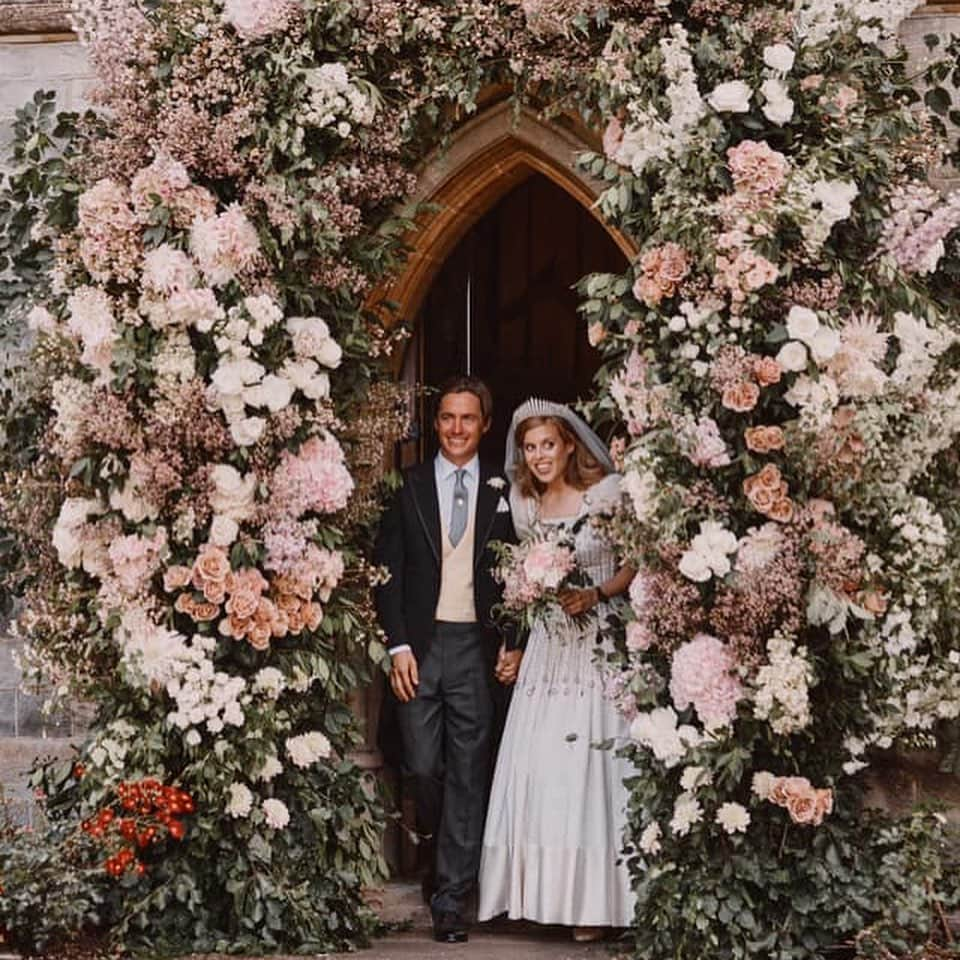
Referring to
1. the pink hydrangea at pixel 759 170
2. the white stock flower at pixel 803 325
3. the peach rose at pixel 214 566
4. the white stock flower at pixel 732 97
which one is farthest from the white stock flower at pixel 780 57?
the peach rose at pixel 214 566

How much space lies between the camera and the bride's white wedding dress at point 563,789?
7617mm

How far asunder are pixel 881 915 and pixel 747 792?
0.60 meters

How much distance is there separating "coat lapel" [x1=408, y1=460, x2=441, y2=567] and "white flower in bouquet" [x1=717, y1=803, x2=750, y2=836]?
1687 mm

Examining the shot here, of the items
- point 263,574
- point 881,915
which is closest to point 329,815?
point 263,574

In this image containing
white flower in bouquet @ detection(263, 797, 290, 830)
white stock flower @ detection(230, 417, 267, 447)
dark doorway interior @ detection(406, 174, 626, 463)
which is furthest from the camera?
dark doorway interior @ detection(406, 174, 626, 463)

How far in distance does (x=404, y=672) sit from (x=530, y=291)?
2534mm

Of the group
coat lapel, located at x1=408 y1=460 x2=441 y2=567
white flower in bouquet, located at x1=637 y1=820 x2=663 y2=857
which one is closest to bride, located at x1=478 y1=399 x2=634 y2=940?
coat lapel, located at x1=408 y1=460 x2=441 y2=567

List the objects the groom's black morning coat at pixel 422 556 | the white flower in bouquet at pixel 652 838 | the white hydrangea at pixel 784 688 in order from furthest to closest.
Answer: the groom's black morning coat at pixel 422 556, the white flower in bouquet at pixel 652 838, the white hydrangea at pixel 784 688

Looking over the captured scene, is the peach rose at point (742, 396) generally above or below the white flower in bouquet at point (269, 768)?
above

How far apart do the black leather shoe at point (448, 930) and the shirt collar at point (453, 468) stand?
1.69 m

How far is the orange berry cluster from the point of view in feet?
23.3

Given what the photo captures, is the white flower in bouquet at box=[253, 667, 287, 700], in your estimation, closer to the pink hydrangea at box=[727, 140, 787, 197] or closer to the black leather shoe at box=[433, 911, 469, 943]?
the black leather shoe at box=[433, 911, 469, 943]

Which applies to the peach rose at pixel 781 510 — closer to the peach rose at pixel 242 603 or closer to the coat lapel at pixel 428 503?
the coat lapel at pixel 428 503

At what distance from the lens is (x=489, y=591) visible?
26.1 feet
